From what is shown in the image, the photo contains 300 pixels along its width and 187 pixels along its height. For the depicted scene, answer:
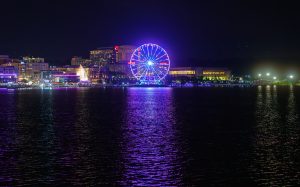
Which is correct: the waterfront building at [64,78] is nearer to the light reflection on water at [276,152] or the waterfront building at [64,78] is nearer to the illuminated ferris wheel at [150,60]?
the illuminated ferris wheel at [150,60]

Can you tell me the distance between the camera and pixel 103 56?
163875 mm

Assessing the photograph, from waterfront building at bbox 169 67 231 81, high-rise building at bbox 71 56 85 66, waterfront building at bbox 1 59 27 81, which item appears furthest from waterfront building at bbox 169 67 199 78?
waterfront building at bbox 1 59 27 81

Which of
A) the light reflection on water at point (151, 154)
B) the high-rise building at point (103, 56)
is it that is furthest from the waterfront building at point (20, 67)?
the light reflection on water at point (151, 154)

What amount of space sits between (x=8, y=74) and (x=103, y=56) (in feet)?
101

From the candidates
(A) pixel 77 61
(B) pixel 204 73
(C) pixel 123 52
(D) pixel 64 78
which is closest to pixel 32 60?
(A) pixel 77 61

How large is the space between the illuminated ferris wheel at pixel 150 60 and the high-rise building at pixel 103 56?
216 feet

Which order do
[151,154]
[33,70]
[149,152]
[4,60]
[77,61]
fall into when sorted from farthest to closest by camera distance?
1. [77,61]
2. [4,60]
3. [33,70]
4. [149,152]
5. [151,154]

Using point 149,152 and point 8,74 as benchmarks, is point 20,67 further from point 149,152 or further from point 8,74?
point 149,152

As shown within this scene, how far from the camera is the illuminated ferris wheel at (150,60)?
8981cm

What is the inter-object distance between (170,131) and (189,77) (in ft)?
406

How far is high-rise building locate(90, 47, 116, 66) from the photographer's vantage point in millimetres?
160438

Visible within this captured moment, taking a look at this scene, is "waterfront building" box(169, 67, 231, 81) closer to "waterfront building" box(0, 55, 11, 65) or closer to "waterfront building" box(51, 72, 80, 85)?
"waterfront building" box(51, 72, 80, 85)

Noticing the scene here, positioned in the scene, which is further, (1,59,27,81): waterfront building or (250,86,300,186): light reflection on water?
(1,59,27,81): waterfront building

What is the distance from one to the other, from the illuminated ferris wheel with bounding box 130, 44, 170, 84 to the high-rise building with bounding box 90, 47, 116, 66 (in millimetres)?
65774
